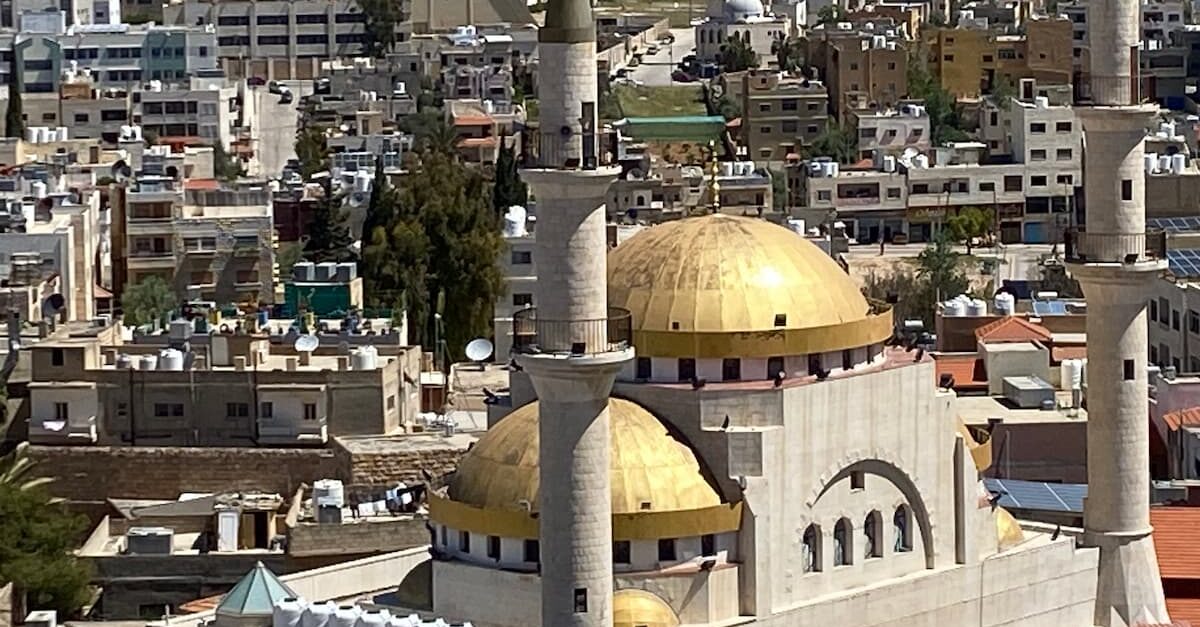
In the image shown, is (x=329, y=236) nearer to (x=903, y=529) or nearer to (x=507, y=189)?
(x=507, y=189)

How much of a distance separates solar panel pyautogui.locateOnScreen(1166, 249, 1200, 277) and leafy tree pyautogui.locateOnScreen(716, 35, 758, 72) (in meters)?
50.4

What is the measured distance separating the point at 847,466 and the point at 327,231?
137 ft

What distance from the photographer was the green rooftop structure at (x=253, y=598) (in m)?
29.3

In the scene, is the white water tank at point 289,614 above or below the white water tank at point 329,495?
above

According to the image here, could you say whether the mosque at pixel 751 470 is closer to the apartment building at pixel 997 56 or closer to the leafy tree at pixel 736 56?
the apartment building at pixel 997 56

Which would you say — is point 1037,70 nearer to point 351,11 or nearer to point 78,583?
point 351,11

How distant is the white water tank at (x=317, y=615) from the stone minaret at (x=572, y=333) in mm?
1786

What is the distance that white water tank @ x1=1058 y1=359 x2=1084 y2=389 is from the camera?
151ft

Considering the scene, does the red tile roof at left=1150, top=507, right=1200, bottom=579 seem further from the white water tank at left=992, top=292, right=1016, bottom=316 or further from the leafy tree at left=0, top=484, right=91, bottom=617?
the white water tank at left=992, top=292, right=1016, bottom=316

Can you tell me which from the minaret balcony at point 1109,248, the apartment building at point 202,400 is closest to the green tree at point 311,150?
the apartment building at point 202,400

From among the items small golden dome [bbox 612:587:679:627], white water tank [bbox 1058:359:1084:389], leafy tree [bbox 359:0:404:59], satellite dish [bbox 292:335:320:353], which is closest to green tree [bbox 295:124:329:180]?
leafy tree [bbox 359:0:404:59]

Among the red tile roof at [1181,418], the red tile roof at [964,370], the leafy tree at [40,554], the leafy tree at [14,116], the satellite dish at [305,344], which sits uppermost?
the leafy tree at [14,116]

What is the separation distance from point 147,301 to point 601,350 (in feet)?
127

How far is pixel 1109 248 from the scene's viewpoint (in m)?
32.9
